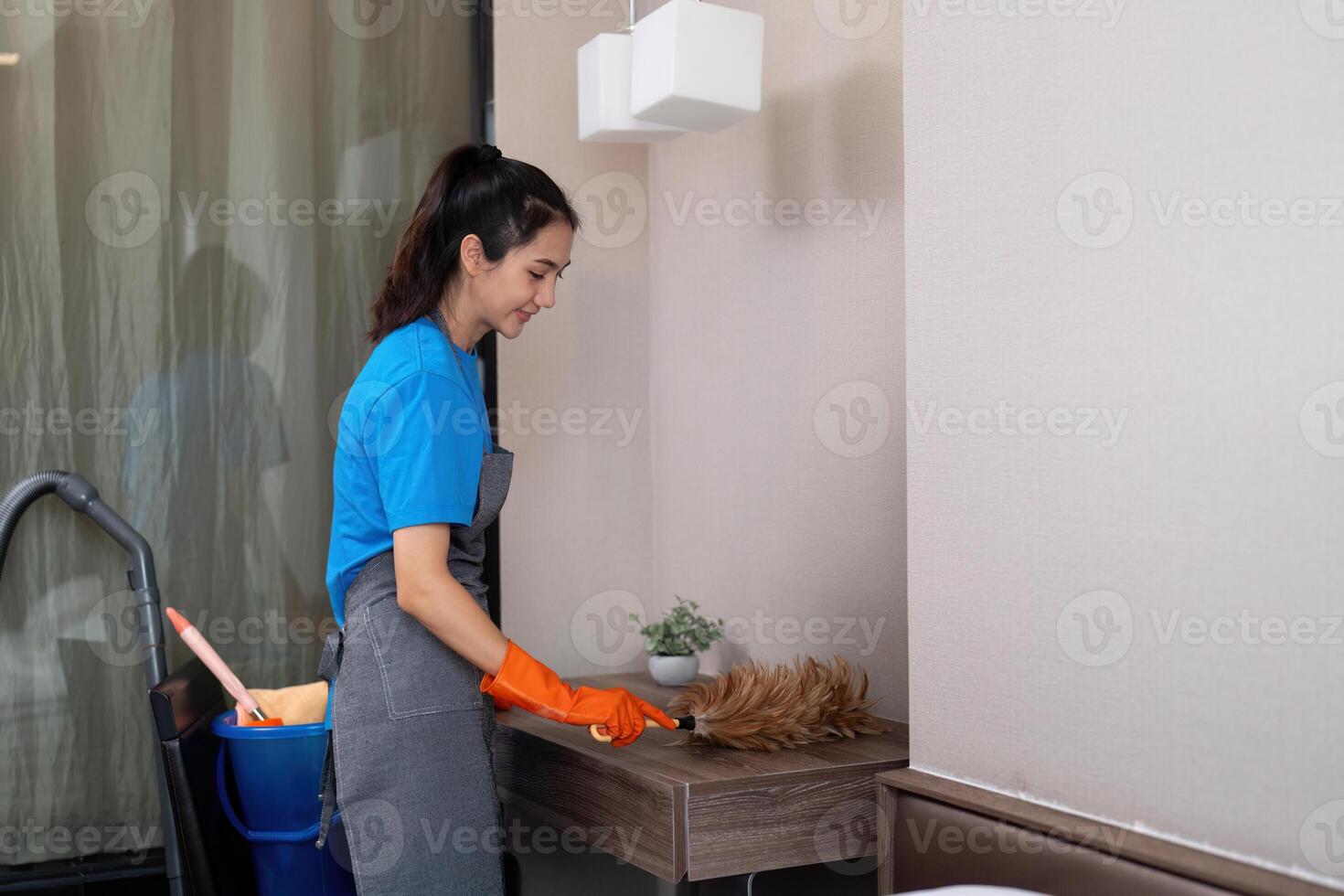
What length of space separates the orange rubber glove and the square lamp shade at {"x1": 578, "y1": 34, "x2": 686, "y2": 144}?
2.91 feet

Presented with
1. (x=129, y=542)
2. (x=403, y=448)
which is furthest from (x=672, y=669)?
(x=129, y=542)

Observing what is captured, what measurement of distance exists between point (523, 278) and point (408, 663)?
1.79 ft

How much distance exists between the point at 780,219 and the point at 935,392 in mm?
795

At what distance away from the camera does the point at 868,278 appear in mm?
1840

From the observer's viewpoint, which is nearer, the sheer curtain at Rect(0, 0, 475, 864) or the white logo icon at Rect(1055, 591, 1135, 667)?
the white logo icon at Rect(1055, 591, 1135, 667)

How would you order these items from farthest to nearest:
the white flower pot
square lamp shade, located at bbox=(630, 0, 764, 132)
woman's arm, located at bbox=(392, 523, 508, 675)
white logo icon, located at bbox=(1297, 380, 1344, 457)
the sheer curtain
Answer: the white flower pot
the sheer curtain
square lamp shade, located at bbox=(630, 0, 764, 132)
woman's arm, located at bbox=(392, 523, 508, 675)
white logo icon, located at bbox=(1297, 380, 1344, 457)

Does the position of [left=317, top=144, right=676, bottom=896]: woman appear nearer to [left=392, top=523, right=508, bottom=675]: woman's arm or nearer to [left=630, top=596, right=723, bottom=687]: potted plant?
[left=392, top=523, right=508, bottom=675]: woman's arm

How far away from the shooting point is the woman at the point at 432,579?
4.62ft

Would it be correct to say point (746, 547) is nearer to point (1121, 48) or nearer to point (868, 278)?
point (868, 278)

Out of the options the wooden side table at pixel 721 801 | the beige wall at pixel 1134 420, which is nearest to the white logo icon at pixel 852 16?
the beige wall at pixel 1134 420

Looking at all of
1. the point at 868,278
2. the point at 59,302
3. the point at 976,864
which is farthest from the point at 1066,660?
the point at 59,302

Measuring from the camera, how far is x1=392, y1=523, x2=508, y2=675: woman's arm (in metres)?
1.39

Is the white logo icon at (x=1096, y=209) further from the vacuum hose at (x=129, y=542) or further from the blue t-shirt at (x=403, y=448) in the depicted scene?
the vacuum hose at (x=129, y=542)

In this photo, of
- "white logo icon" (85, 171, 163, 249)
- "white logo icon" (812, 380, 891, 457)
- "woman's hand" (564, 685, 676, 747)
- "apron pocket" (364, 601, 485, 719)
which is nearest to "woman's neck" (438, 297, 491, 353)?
"apron pocket" (364, 601, 485, 719)
